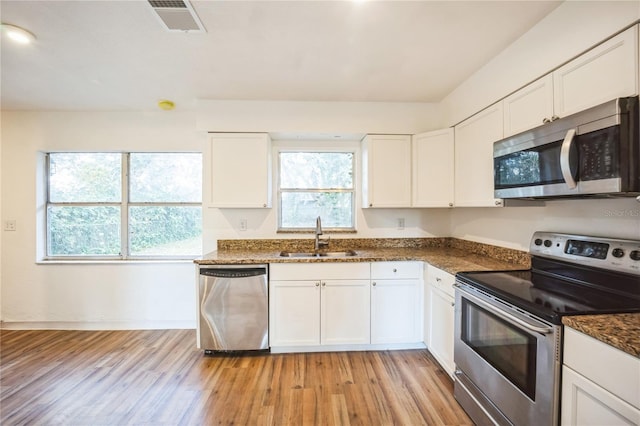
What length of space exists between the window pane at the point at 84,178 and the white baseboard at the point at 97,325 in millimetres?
1401

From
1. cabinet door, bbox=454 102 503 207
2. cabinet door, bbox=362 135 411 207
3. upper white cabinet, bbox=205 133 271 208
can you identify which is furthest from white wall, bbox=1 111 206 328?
cabinet door, bbox=454 102 503 207

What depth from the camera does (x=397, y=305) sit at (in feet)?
8.15

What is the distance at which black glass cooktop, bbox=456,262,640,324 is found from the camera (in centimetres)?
118

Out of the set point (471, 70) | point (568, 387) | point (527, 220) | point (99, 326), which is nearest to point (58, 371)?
point (99, 326)

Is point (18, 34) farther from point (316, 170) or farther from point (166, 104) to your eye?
point (316, 170)

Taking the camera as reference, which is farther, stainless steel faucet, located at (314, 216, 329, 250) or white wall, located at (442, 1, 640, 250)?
stainless steel faucet, located at (314, 216, 329, 250)

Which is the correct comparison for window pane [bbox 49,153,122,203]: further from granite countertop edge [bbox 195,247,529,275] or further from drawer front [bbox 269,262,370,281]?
drawer front [bbox 269,262,370,281]

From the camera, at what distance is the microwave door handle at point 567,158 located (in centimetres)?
126

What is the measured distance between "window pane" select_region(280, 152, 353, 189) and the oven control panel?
1.85 metres

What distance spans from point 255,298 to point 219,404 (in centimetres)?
79

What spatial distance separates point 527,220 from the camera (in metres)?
2.04

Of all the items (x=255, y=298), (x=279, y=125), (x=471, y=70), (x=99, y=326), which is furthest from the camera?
(x=99, y=326)

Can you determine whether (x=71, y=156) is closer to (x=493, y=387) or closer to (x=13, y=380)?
(x=13, y=380)

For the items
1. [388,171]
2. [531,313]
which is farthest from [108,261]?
[531,313]
